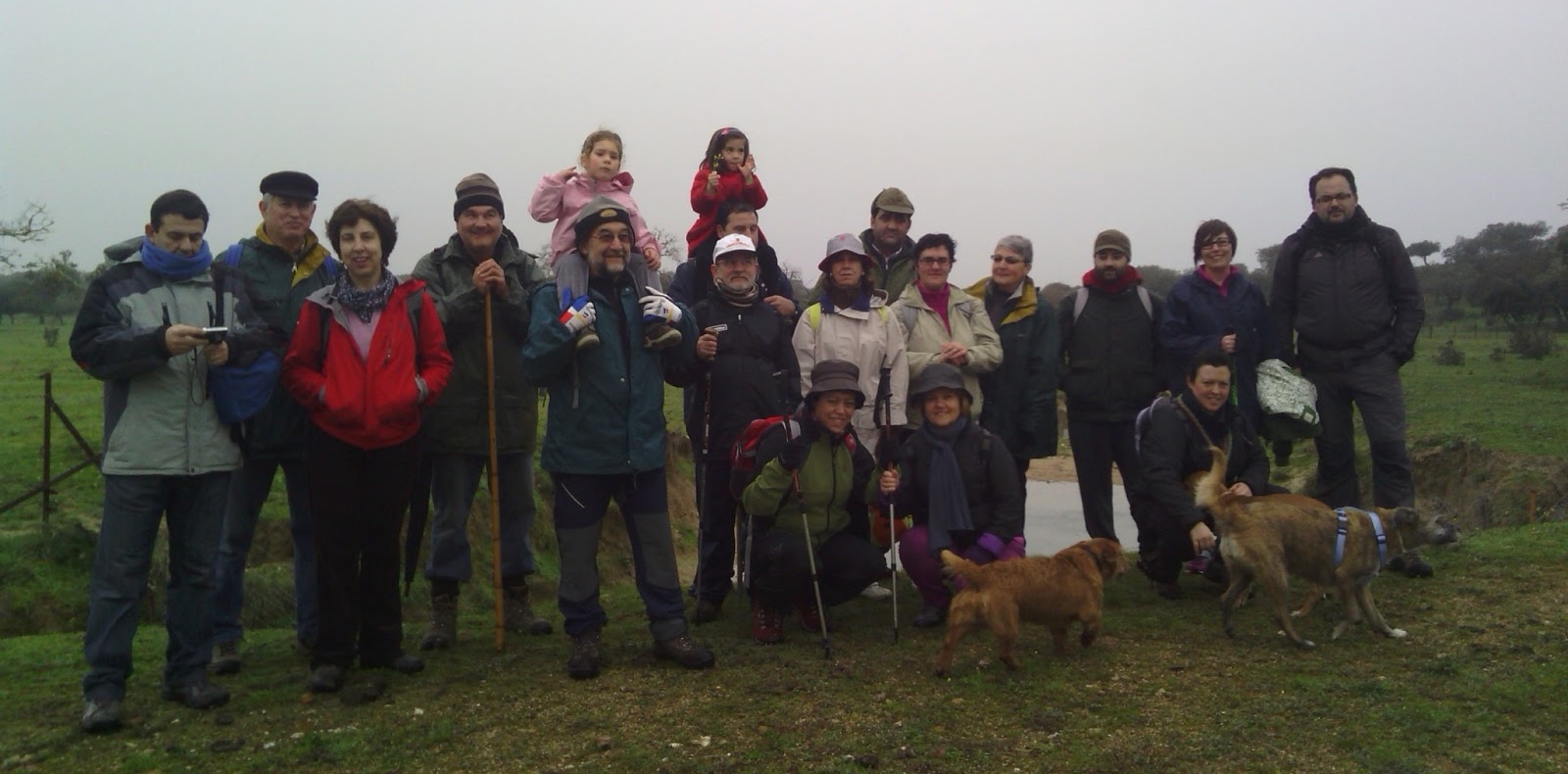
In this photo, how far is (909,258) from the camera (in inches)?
305

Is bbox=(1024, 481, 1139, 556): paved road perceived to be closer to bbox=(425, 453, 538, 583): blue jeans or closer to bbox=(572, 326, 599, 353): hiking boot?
bbox=(425, 453, 538, 583): blue jeans

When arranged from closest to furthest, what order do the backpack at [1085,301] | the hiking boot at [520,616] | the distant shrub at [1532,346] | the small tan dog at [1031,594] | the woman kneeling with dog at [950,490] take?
the small tan dog at [1031,594]
the woman kneeling with dog at [950,490]
the hiking boot at [520,616]
the backpack at [1085,301]
the distant shrub at [1532,346]

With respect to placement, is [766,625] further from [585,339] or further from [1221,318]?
[1221,318]

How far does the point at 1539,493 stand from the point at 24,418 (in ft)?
71.7

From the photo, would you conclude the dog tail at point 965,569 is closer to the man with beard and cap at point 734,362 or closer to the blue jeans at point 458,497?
the man with beard and cap at point 734,362

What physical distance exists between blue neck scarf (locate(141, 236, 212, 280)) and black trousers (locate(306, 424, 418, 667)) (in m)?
0.95

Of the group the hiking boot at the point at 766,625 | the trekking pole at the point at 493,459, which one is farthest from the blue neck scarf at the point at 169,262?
the hiking boot at the point at 766,625

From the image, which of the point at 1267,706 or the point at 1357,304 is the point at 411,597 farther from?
the point at 1357,304

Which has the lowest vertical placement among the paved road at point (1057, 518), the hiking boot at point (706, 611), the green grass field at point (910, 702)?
the paved road at point (1057, 518)

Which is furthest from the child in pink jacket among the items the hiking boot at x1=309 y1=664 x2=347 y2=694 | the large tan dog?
the large tan dog

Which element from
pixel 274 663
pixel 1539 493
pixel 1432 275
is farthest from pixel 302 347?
pixel 1432 275

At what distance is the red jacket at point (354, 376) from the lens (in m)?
5.13

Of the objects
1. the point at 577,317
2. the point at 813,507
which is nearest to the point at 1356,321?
the point at 813,507

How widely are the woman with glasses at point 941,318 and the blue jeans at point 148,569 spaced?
4214 millimetres
